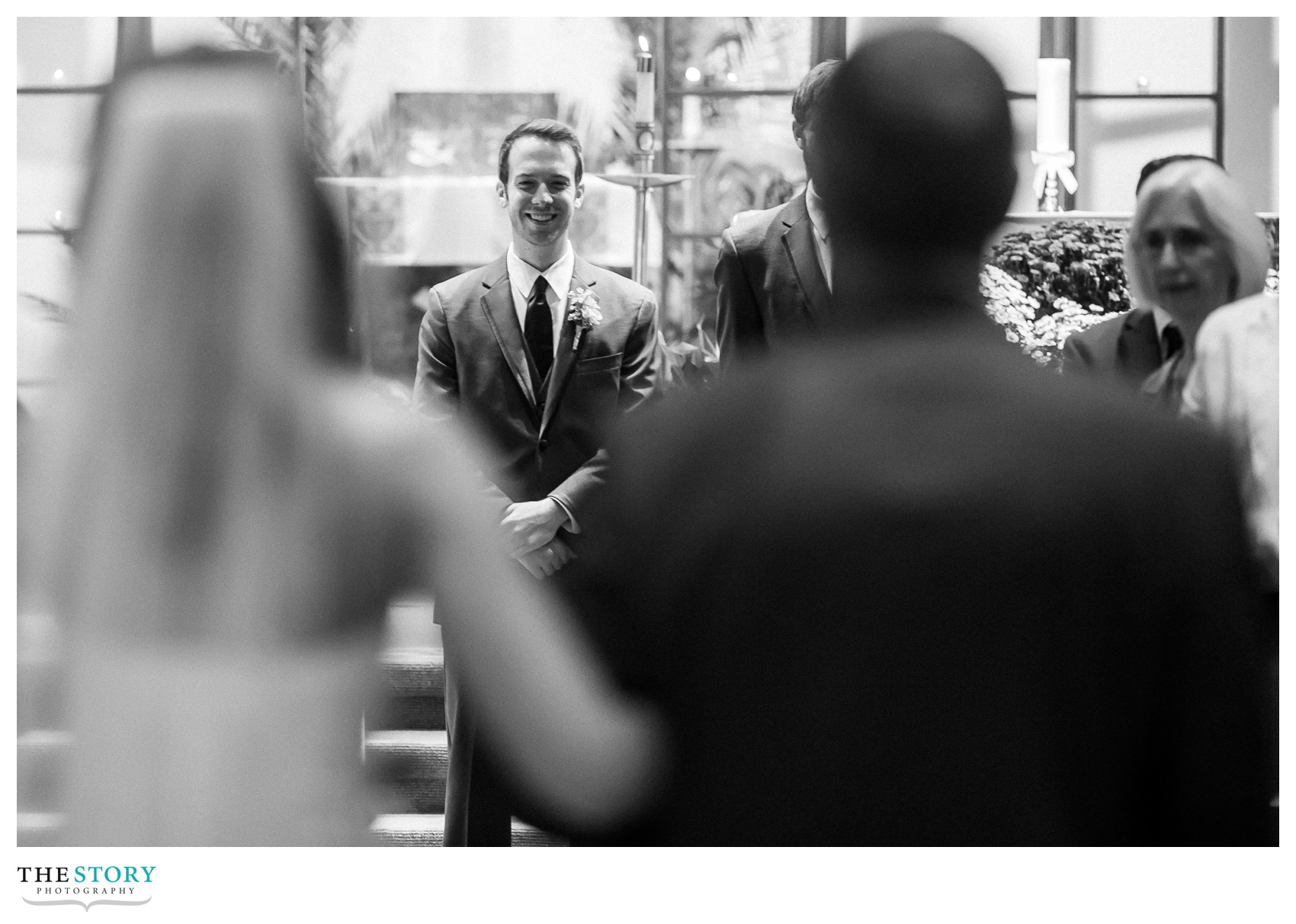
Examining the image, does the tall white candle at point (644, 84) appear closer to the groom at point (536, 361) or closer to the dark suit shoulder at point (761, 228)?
the groom at point (536, 361)

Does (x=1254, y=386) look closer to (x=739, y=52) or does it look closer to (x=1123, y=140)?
(x=1123, y=140)

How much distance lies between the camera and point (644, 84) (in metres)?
2.26

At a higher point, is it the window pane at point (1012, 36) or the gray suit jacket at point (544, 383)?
the window pane at point (1012, 36)

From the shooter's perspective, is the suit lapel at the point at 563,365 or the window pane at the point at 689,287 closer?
the suit lapel at the point at 563,365

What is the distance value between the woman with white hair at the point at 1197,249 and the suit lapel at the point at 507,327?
39.5 inches

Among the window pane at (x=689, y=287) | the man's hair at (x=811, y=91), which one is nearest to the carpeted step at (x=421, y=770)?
the window pane at (x=689, y=287)

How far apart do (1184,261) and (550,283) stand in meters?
1.03

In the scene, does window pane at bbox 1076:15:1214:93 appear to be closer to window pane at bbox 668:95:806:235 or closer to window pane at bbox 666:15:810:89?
window pane at bbox 666:15:810:89

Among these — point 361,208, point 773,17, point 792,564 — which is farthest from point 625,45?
point 792,564

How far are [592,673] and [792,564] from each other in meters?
0.22

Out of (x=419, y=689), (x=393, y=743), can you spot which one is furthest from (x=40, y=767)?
(x=419, y=689)

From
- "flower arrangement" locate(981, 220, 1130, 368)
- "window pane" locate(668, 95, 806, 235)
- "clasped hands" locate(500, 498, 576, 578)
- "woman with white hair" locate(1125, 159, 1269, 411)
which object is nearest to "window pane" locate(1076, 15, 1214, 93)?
"woman with white hair" locate(1125, 159, 1269, 411)

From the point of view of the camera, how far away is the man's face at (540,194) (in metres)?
2.26
